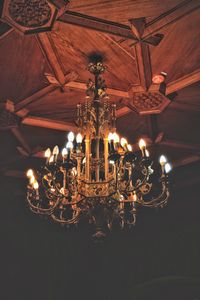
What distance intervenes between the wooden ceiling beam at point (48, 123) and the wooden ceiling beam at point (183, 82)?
1710 mm

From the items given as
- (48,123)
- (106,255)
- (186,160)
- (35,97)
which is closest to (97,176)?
(35,97)

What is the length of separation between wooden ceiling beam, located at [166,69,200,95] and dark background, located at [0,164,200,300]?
3.26m

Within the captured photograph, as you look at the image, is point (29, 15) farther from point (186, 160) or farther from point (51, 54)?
point (186, 160)

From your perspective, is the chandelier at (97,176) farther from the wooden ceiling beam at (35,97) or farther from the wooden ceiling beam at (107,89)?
the wooden ceiling beam at (35,97)

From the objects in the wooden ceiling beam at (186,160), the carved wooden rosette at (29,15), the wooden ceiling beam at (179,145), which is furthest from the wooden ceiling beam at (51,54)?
the wooden ceiling beam at (186,160)

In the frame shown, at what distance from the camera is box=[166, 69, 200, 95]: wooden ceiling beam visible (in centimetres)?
440

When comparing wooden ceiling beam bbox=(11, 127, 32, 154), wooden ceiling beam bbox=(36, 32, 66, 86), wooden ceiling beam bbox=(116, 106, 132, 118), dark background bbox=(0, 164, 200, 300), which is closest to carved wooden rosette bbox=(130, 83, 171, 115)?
wooden ceiling beam bbox=(116, 106, 132, 118)

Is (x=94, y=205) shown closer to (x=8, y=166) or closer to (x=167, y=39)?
(x=167, y=39)

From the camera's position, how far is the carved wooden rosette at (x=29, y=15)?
10.9 feet

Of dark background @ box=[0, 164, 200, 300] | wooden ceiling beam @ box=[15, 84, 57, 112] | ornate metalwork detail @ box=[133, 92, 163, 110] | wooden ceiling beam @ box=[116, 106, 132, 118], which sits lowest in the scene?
dark background @ box=[0, 164, 200, 300]

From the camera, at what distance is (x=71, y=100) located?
510cm

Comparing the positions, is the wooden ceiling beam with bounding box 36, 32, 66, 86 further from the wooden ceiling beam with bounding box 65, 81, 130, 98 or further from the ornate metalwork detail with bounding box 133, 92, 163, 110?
the ornate metalwork detail with bounding box 133, 92, 163, 110

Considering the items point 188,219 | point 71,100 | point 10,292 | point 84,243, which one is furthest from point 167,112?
point 10,292

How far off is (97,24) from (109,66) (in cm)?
80
